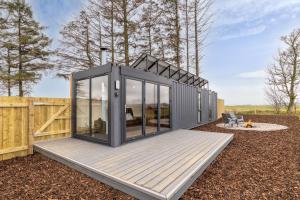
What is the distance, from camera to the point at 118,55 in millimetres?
11414

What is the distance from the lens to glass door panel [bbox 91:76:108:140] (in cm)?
514

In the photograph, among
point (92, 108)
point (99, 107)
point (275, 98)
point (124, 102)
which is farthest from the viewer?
point (275, 98)

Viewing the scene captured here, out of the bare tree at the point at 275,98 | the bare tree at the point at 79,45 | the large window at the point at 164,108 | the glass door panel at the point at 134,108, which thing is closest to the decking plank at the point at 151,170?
the glass door panel at the point at 134,108

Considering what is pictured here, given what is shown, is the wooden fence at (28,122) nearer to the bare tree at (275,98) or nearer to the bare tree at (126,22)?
the bare tree at (126,22)

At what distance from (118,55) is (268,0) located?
964 cm

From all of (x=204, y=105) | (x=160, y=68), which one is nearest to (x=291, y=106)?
(x=204, y=105)

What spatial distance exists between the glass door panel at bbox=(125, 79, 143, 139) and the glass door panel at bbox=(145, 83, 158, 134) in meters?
0.35

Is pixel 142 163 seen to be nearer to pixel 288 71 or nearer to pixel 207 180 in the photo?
pixel 207 180

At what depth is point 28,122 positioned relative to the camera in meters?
5.06

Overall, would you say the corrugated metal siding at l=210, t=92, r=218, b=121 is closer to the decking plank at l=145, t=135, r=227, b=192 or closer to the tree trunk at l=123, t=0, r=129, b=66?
the tree trunk at l=123, t=0, r=129, b=66

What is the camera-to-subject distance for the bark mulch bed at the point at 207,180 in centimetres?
280

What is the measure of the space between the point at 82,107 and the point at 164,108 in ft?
10.4

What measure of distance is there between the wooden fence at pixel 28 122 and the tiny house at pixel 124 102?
45 centimetres

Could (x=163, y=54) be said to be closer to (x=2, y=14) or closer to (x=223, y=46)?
(x=223, y=46)
